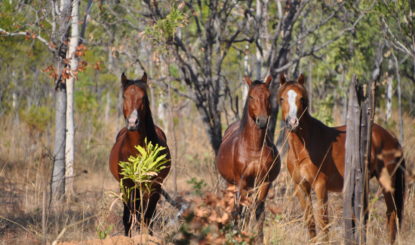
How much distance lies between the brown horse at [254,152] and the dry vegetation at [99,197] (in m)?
0.24

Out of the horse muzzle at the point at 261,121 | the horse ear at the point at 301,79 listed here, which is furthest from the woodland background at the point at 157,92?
the horse ear at the point at 301,79

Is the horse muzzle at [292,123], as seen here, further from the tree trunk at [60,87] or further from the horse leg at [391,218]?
the tree trunk at [60,87]

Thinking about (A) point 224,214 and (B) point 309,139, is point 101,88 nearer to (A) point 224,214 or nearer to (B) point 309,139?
(B) point 309,139

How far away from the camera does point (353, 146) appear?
4875 millimetres

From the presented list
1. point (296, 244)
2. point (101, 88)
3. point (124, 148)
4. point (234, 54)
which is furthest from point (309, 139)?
point (101, 88)

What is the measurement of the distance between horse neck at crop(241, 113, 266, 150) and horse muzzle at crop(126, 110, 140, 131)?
4.24 feet

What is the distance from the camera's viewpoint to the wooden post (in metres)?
4.84

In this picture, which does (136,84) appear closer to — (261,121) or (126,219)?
(261,121)

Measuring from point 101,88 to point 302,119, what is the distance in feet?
74.2

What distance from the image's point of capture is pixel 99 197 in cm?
988

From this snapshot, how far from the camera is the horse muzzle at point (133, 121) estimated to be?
599cm

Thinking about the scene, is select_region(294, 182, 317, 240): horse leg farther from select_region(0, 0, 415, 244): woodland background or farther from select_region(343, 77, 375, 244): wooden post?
select_region(343, 77, 375, 244): wooden post

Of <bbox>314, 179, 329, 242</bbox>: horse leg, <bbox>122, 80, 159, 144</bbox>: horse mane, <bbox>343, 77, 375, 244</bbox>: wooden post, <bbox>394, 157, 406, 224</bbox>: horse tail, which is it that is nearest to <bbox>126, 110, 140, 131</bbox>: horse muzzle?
<bbox>122, 80, 159, 144</bbox>: horse mane

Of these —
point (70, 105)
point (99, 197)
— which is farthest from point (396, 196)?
point (70, 105)
